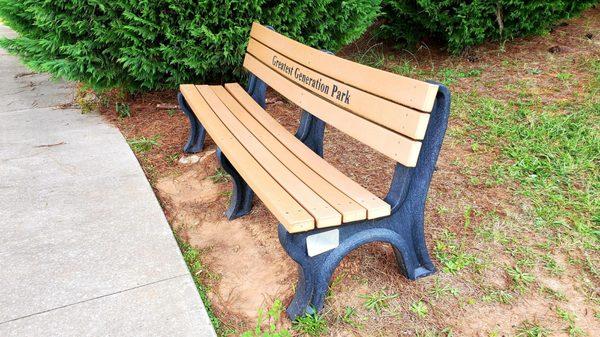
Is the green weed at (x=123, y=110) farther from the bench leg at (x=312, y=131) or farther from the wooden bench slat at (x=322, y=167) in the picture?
the bench leg at (x=312, y=131)

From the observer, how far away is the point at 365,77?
2.11 meters

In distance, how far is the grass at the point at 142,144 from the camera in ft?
11.6

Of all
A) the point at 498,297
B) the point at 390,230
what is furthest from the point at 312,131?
the point at 498,297

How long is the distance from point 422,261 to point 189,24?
2.63 meters

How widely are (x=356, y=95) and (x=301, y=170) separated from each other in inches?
17.7

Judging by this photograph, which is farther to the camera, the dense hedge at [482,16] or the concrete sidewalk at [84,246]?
the dense hedge at [482,16]

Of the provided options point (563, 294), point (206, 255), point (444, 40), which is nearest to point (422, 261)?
point (563, 294)

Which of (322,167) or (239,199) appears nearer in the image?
(322,167)

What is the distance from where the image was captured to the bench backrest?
1782mm

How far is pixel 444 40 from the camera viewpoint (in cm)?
503

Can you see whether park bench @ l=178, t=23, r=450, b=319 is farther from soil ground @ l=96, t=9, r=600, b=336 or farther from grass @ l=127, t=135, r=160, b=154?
grass @ l=127, t=135, r=160, b=154

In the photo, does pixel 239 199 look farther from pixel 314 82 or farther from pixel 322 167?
pixel 314 82

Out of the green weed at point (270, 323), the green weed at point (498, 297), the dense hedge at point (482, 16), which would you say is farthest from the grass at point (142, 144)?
the dense hedge at point (482, 16)

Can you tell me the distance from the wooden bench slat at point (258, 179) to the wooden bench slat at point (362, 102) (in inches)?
20.8
